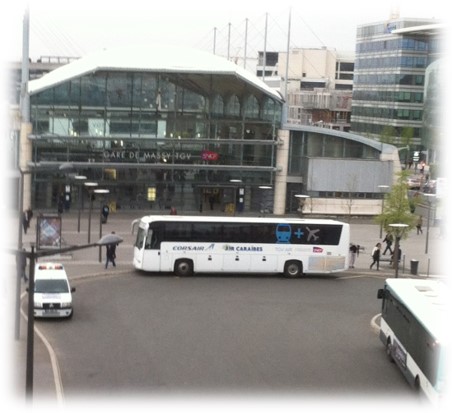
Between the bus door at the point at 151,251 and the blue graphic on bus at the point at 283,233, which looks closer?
the bus door at the point at 151,251

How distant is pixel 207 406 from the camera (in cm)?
1329

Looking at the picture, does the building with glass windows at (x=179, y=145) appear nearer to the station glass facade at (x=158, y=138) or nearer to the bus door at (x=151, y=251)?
the station glass facade at (x=158, y=138)

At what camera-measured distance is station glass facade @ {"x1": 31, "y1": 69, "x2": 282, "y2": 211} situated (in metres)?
35.6

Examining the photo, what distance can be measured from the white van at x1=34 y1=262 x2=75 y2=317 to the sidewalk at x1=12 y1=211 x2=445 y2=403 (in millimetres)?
574

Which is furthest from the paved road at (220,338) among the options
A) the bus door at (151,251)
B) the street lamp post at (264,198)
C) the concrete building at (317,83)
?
the concrete building at (317,83)

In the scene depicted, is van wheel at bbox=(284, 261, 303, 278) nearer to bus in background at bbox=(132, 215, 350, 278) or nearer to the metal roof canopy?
bus in background at bbox=(132, 215, 350, 278)

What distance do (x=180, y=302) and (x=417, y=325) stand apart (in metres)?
7.99

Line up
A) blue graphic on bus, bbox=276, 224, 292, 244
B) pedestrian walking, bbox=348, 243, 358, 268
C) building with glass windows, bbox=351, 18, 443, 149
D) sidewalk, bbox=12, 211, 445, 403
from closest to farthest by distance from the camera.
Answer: sidewalk, bbox=12, 211, 445, 403, blue graphic on bus, bbox=276, 224, 292, 244, pedestrian walking, bbox=348, 243, 358, 268, building with glass windows, bbox=351, 18, 443, 149

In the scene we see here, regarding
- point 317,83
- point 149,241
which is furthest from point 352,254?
point 317,83

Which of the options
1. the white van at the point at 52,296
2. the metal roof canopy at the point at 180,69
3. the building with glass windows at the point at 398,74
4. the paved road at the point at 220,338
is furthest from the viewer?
the building with glass windows at the point at 398,74

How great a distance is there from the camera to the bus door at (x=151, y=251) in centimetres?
2441

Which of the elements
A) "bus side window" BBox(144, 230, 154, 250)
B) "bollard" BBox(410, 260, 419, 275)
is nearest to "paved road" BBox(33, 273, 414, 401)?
"bus side window" BBox(144, 230, 154, 250)

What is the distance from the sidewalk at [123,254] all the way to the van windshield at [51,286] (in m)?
1.01

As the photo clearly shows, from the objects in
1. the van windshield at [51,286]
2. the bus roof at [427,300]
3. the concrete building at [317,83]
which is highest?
the concrete building at [317,83]
